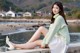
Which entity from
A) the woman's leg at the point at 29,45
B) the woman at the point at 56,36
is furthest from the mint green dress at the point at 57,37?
the woman's leg at the point at 29,45

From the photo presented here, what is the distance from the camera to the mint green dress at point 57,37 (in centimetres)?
521

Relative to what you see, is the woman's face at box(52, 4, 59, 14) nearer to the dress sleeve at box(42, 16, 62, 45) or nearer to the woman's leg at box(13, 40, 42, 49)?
the dress sleeve at box(42, 16, 62, 45)

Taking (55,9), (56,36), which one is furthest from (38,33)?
(55,9)

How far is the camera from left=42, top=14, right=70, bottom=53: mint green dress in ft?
17.1

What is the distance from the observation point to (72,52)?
584 cm

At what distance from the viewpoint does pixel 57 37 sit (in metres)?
5.34

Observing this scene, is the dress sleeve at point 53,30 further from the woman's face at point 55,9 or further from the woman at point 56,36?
the woman's face at point 55,9

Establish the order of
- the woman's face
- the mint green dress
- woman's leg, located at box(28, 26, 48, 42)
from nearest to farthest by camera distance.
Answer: the mint green dress < the woman's face < woman's leg, located at box(28, 26, 48, 42)

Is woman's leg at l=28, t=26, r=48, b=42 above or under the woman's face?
under

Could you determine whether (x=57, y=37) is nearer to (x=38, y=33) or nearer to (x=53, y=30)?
(x=53, y=30)

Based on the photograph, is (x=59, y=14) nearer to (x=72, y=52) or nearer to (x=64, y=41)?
(x=64, y=41)

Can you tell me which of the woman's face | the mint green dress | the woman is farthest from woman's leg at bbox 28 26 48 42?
the woman's face

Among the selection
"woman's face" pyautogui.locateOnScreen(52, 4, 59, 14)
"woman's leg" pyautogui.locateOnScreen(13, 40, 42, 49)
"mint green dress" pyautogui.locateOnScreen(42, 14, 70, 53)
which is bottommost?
"woman's leg" pyautogui.locateOnScreen(13, 40, 42, 49)

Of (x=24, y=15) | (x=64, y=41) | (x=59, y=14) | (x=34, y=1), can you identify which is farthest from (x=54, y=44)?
(x=34, y=1)
